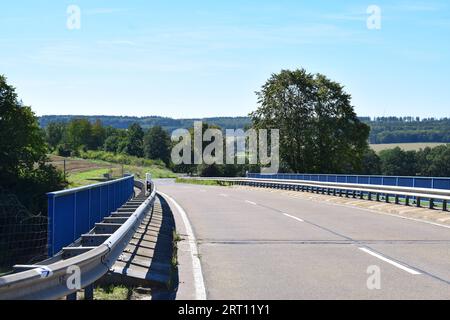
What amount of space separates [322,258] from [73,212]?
4.12 m

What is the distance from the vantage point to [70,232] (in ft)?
31.0

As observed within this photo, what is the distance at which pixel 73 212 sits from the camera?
977 cm

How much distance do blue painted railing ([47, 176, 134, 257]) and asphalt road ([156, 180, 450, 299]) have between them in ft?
6.68

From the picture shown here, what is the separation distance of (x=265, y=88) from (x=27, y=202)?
1207 inches

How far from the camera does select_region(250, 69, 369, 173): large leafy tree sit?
75.6m

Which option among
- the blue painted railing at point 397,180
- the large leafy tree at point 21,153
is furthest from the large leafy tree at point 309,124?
the blue painted railing at point 397,180

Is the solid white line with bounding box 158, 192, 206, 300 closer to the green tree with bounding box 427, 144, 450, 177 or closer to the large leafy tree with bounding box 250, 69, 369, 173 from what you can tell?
the large leafy tree with bounding box 250, 69, 369, 173

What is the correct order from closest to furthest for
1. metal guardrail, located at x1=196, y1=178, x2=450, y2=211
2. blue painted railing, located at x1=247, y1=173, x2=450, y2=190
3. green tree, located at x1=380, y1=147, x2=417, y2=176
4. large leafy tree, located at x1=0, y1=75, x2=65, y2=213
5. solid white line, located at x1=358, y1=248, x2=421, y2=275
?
solid white line, located at x1=358, y1=248, x2=421, y2=275 → metal guardrail, located at x1=196, y1=178, x2=450, y2=211 → blue painted railing, located at x1=247, y1=173, x2=450, y2=190 → large leafy tree, located at x1=0, y1=75, x2=65, y2=213 → green tree, located at x1=380, y1=147, x2=417, y2=176

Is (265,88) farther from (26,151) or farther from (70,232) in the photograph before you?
(70,232)

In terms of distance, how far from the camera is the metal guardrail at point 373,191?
21.2m

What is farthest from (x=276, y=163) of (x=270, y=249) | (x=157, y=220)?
(x=270, y=249)

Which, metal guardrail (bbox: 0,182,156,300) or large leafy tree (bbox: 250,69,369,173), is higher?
large leafy tree (bbox: 250,69,369,173)

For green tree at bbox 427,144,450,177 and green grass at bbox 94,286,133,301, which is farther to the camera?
green tree at bbox 427,144,450,177

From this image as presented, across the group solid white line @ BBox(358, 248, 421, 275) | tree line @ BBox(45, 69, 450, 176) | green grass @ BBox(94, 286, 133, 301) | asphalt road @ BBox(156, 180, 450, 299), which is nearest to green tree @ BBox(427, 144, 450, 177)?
tree line @ BBox(45, 69, 450, 176)
